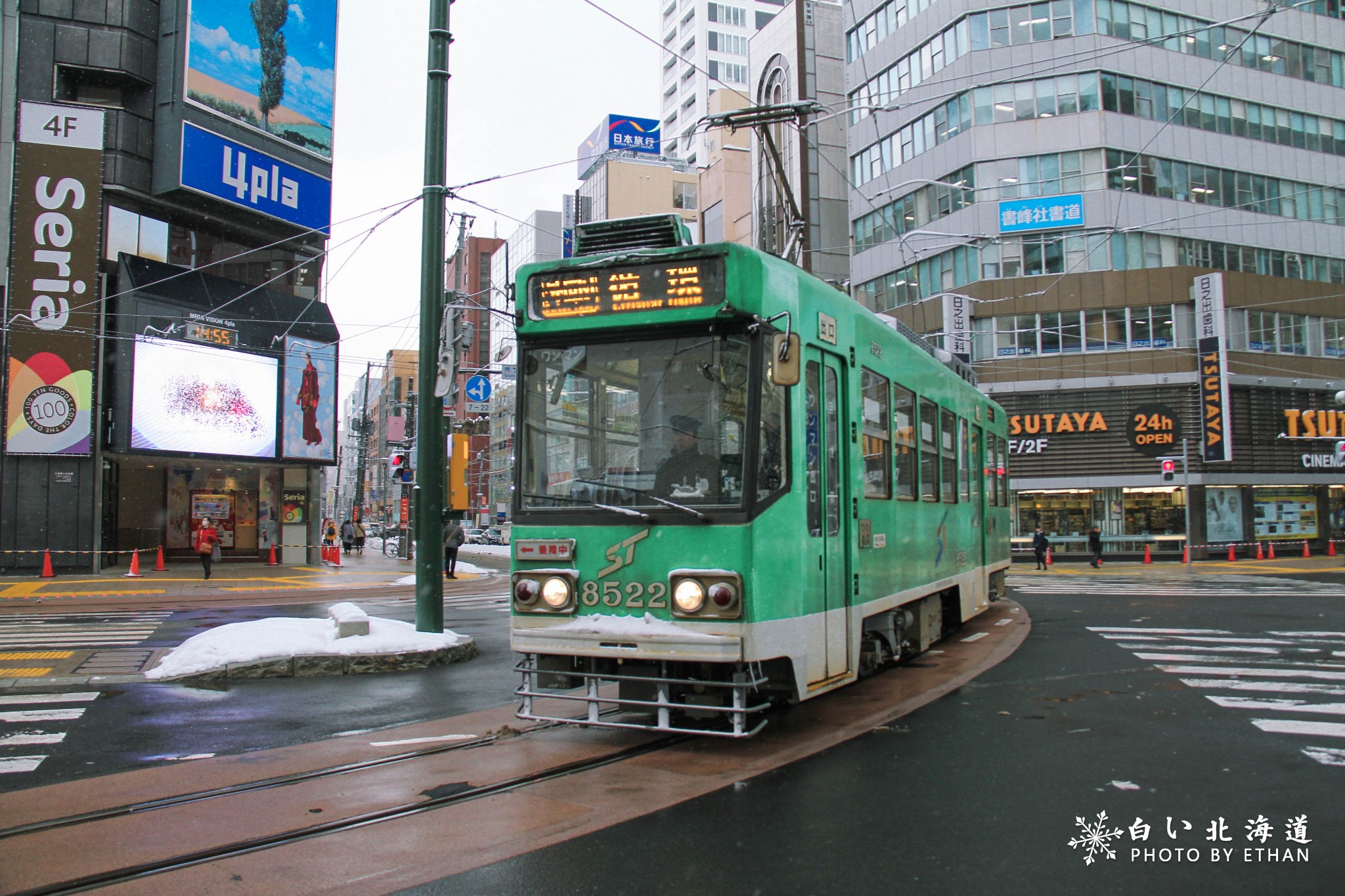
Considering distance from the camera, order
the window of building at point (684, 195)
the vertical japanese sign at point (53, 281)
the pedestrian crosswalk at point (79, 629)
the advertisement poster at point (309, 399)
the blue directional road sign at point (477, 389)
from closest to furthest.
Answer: the pedestrian crosswalk at point (79, 629)
the blue directional road sign at point (477, 389)
the vertical japanese sign at point (53, 281)
the advertisement poster at point (309, 399)
the window of building at point (684, 195)

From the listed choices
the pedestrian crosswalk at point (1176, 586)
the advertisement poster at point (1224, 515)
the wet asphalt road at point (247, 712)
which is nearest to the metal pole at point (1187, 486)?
the advertisement poster at point (1224, 515)

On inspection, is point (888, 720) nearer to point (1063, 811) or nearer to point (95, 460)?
point (1063, 811)

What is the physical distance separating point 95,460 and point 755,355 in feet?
89.3

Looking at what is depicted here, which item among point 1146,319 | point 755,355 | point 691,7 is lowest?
point 755,355

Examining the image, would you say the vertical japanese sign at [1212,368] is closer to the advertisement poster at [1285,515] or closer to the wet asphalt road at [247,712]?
the advertisement poster at [1285,515]

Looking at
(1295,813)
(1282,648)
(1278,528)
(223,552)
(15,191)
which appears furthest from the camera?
(1278,528)

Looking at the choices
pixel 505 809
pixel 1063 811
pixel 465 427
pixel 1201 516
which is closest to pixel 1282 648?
pixel 1063 811

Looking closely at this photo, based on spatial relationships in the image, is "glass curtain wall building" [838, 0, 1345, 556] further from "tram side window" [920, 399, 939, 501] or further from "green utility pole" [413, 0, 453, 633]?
"green utility pole" [413, 0, 453, 633]

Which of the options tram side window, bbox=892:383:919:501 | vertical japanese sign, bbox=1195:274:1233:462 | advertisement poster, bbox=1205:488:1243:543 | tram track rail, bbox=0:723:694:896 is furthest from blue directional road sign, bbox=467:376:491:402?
advertisement poster, bbox=1205:488:1243:543

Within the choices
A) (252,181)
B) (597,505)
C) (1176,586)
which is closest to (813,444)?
(597,505)

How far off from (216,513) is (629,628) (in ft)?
105

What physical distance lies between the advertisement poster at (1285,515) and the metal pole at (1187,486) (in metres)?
3.69

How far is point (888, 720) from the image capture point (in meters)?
7.77

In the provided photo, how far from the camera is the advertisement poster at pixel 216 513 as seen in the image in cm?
3356
